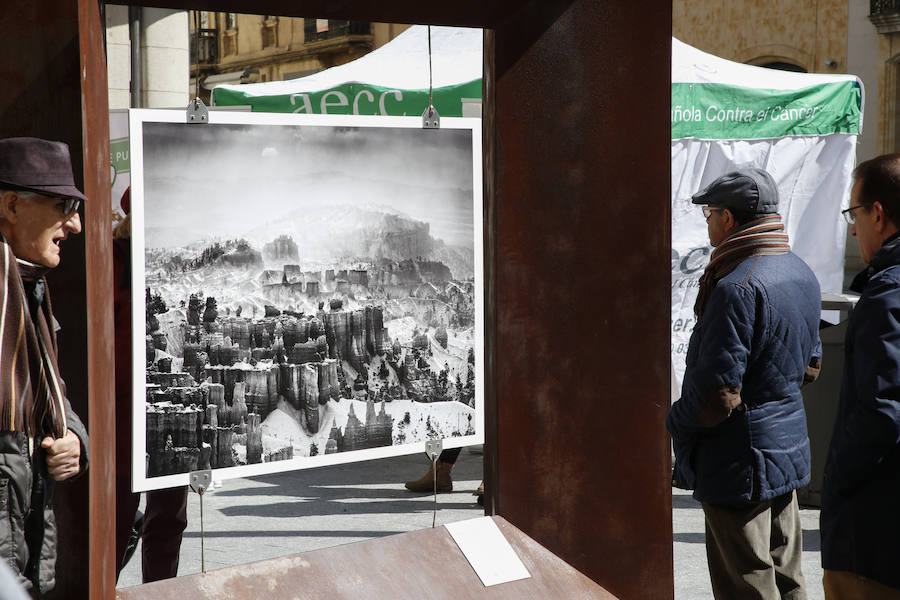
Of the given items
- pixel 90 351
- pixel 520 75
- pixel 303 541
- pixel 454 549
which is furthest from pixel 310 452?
pixel 303 541

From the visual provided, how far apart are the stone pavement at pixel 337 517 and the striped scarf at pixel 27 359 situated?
9.71 feet

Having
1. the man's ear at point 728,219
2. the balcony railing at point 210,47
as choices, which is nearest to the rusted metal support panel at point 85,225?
the man's ear at point 728,219

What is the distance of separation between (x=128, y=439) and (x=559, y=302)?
1583 mm

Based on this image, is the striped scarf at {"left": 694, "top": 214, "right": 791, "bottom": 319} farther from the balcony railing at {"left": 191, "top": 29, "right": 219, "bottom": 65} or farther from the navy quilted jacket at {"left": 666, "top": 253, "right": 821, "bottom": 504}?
the balcony railing at {"left": 191, "top": 29, "right": 219, "bottom": 65}

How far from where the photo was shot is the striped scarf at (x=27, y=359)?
1.92 m

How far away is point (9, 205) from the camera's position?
2016mm

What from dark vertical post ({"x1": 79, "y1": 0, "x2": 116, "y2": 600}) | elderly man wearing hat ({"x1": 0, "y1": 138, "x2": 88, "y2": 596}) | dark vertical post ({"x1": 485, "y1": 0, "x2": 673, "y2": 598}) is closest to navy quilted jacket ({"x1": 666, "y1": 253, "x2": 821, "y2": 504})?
dark vertical post ({"x1": 485, "y1": 0, "x2": 673, "y2": 598})

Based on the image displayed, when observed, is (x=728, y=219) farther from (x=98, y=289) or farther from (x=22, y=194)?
(x=22, y=194)

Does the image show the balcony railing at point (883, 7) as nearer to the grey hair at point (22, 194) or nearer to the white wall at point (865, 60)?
the white wall at point (865, 60)

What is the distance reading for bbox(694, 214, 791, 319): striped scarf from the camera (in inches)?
133

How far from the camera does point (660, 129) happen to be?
2.71 meters

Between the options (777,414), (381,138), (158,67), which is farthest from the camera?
(158,67)

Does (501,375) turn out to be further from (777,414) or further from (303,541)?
(303,541)

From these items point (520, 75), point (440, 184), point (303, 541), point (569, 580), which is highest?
point (520, 75)
